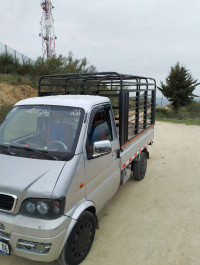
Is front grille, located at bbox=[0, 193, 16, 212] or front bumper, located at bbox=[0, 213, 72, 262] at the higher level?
front grille, located at bbox=[0, 193, 16, 212]

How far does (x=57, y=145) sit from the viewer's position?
2.73 metres

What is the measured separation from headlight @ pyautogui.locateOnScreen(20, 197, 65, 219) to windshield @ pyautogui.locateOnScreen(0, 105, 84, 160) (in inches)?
20.2

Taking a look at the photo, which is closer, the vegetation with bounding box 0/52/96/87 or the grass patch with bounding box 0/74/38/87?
the grass patch with bounding box 0/74/38/87

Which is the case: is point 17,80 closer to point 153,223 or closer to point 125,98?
point 125,98

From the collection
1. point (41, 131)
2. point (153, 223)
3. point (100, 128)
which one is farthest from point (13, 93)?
point (153, 223)

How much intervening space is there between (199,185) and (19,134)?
13.3 ft

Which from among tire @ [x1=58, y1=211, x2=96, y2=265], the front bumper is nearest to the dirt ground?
tire @ [x1=58, y1=211, x2=96, y2=265]

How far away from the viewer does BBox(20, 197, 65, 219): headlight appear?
221 centimetres

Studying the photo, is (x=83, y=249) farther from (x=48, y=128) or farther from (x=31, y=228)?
(x=48, y=128)

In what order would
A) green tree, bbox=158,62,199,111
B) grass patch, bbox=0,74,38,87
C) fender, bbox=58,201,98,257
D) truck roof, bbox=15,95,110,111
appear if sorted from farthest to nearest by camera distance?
1. green tree, bbox=158,62,199,111
2. grass patch, bbox=0,74,38,87
3. truck roof, bbox=15,95,110,111
4. fender, bbox=58,201,98,257

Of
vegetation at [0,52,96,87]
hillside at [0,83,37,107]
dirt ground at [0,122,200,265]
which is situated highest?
vegetation at [0,52,96,87]

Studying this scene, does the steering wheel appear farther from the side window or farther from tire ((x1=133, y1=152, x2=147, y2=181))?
tire ((x1=133, y1=152, x2=147, y2=181))

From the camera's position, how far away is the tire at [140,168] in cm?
501

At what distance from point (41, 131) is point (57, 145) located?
0.48 metres
